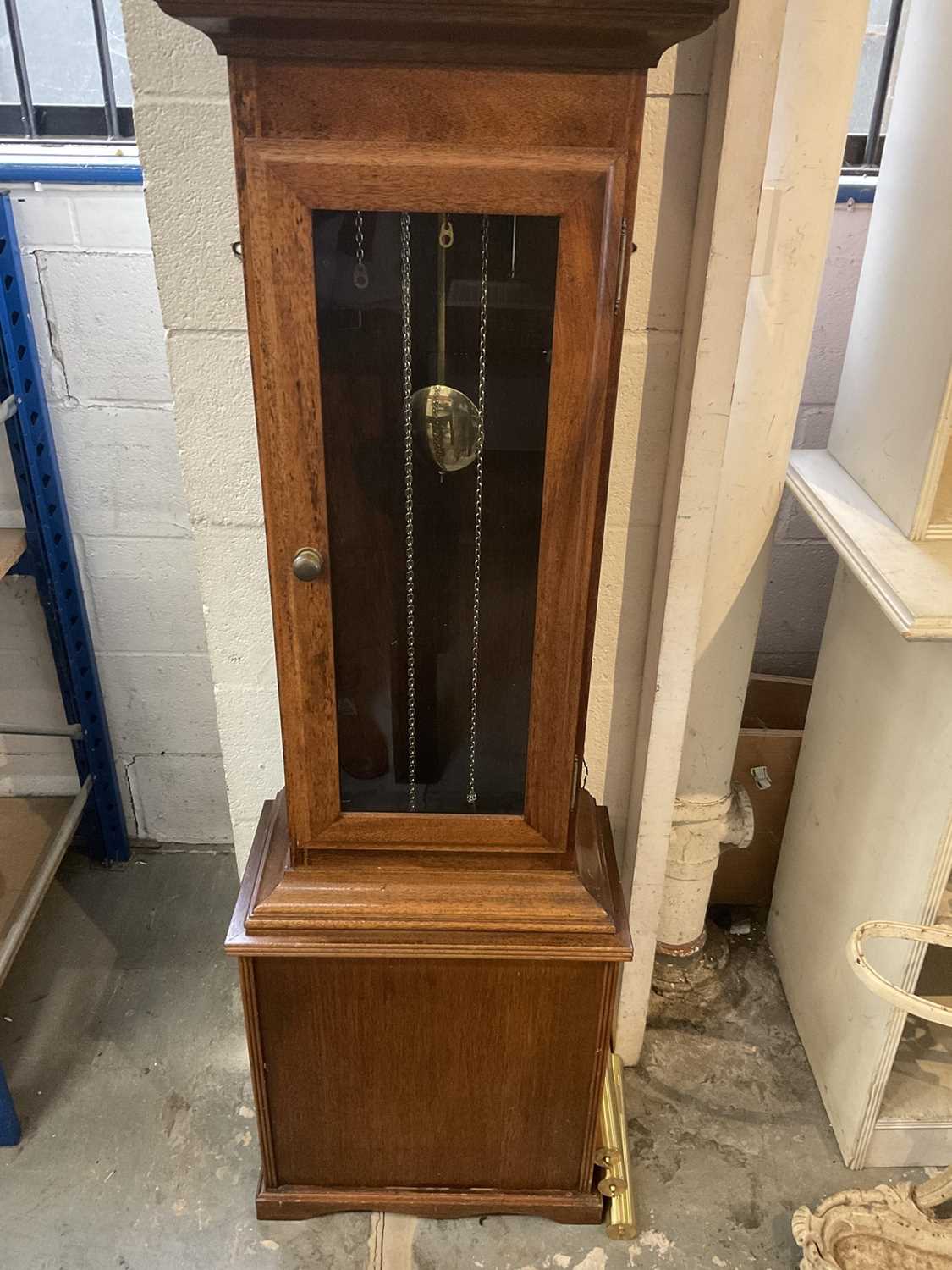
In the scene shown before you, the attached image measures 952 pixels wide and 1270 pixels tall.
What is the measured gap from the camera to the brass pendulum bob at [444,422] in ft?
2.89

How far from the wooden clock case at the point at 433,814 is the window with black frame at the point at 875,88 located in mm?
1013

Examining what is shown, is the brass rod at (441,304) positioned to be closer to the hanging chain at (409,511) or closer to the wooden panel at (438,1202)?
the hanging chain at (409,511)

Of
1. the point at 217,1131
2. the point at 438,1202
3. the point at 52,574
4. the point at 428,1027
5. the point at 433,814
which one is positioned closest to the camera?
the point at 433,814

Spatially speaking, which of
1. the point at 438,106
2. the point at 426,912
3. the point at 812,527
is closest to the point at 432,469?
the point at 438,106

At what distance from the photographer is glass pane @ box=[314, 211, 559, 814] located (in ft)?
2.70

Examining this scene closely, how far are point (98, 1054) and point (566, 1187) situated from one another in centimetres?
73

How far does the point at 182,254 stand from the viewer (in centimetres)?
105

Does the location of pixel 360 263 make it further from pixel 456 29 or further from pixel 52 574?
pixel 52 574

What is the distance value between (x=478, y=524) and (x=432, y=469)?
7 cm

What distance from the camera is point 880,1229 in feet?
4.10

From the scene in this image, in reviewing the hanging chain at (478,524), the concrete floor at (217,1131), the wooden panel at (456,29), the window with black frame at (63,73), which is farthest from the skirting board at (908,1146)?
the window with black frame at (63,73)

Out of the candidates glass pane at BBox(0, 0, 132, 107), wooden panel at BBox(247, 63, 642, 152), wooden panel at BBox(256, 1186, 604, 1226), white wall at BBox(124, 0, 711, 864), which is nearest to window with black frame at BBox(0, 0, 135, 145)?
glass pane at BBox(0, 0, 132, 107)

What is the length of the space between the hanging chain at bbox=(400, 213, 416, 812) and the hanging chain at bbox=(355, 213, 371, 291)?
0.03m

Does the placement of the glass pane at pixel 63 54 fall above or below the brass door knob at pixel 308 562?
above
